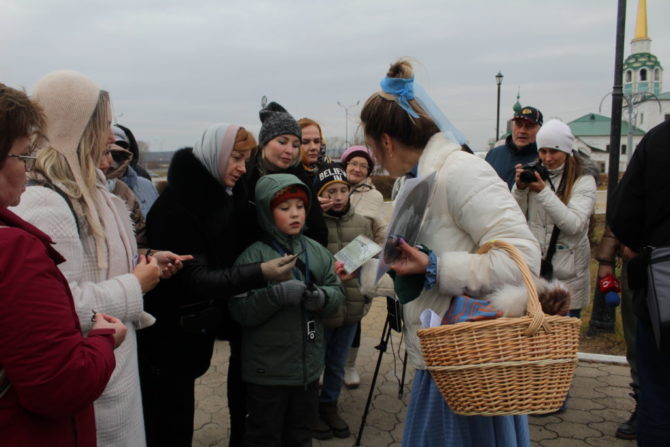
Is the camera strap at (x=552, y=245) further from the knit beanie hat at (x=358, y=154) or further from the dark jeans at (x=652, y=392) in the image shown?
the knit beanie hat at (x=358, y=154)

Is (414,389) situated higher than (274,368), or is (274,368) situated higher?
(414,389)

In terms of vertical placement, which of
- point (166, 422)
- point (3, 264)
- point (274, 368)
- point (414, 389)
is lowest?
point (166, 422)

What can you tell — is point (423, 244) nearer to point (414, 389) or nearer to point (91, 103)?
point (414, 389)

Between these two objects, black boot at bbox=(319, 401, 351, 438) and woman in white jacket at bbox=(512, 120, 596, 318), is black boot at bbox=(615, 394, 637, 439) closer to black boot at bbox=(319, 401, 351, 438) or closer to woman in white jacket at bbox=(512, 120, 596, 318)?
woman in white jacket at bbox=(512, 120, 596, 318)

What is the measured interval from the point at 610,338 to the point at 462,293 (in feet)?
14.3

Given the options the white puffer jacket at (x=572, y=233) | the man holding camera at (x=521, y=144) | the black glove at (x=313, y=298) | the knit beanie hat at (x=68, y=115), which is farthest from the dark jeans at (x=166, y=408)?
the man holding camera at (x=521, y=144)

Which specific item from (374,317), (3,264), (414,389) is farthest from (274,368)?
(374,317)

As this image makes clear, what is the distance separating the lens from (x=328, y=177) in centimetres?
373

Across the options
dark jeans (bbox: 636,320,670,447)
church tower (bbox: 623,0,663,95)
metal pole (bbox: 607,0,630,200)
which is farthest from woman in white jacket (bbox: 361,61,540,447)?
church tower (bbox: 623,0,663,95)

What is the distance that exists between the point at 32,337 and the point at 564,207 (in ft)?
10.9

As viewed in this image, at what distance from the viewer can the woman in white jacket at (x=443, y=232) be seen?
1.75 meters

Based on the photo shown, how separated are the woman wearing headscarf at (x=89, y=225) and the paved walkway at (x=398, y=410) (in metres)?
1.73

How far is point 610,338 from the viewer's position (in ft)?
17.5

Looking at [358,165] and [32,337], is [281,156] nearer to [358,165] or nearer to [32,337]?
[358,165]
